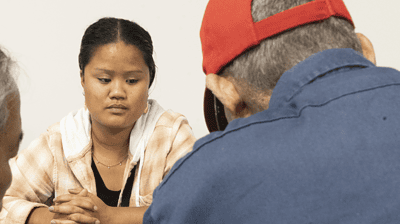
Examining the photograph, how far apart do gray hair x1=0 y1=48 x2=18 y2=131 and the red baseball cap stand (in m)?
0.36

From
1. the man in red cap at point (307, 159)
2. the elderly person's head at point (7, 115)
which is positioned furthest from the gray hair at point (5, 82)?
the man in red cap at point (307, 159)

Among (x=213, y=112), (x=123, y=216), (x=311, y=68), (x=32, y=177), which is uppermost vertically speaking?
(x=311, y=68)

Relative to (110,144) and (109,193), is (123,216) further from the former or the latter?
(110,144)

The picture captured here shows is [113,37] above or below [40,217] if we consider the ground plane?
above

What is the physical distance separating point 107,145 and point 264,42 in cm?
76

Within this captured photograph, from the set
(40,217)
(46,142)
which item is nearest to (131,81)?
(46,142)

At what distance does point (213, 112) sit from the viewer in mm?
763

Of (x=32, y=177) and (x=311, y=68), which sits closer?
(x=311, y=68)

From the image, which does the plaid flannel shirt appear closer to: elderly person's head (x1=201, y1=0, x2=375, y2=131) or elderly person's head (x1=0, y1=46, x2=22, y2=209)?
elderly person's head (x1=0, y1=46, x2=22, y2=209)

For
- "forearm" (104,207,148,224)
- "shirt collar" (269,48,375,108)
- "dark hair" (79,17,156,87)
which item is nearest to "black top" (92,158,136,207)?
"forearm" (104,207,148,224)

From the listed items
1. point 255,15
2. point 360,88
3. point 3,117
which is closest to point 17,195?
point 3,117

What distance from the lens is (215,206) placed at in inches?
16.1

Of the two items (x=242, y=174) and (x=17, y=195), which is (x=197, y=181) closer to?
(x=242, y=174)

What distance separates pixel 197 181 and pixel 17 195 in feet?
2.74
